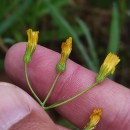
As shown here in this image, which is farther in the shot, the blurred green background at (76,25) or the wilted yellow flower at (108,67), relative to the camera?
the blurred green background at (76,25)

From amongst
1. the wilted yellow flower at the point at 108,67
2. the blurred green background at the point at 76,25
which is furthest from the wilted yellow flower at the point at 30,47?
the blurred green background at the point at 76,25

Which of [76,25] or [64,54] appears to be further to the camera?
[76,25]

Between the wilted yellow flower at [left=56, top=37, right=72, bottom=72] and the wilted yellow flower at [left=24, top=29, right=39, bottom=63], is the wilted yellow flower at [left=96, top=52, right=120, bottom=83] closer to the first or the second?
the wilted yellow flower at [left=56, top=37, right=72, bottom=72]

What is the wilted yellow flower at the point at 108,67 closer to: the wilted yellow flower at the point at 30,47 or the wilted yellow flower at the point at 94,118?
the wilted yellow flower at the point at 94,118

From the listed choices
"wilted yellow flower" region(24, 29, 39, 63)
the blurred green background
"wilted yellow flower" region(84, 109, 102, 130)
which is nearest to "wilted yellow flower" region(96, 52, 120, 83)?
"wilted yellow flower" region(84, 109, 102, 130)

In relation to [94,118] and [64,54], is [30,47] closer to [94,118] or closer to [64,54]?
[64,54]

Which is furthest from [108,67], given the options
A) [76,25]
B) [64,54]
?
[76,25]

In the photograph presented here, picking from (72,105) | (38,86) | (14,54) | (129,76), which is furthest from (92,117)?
(129,76)
